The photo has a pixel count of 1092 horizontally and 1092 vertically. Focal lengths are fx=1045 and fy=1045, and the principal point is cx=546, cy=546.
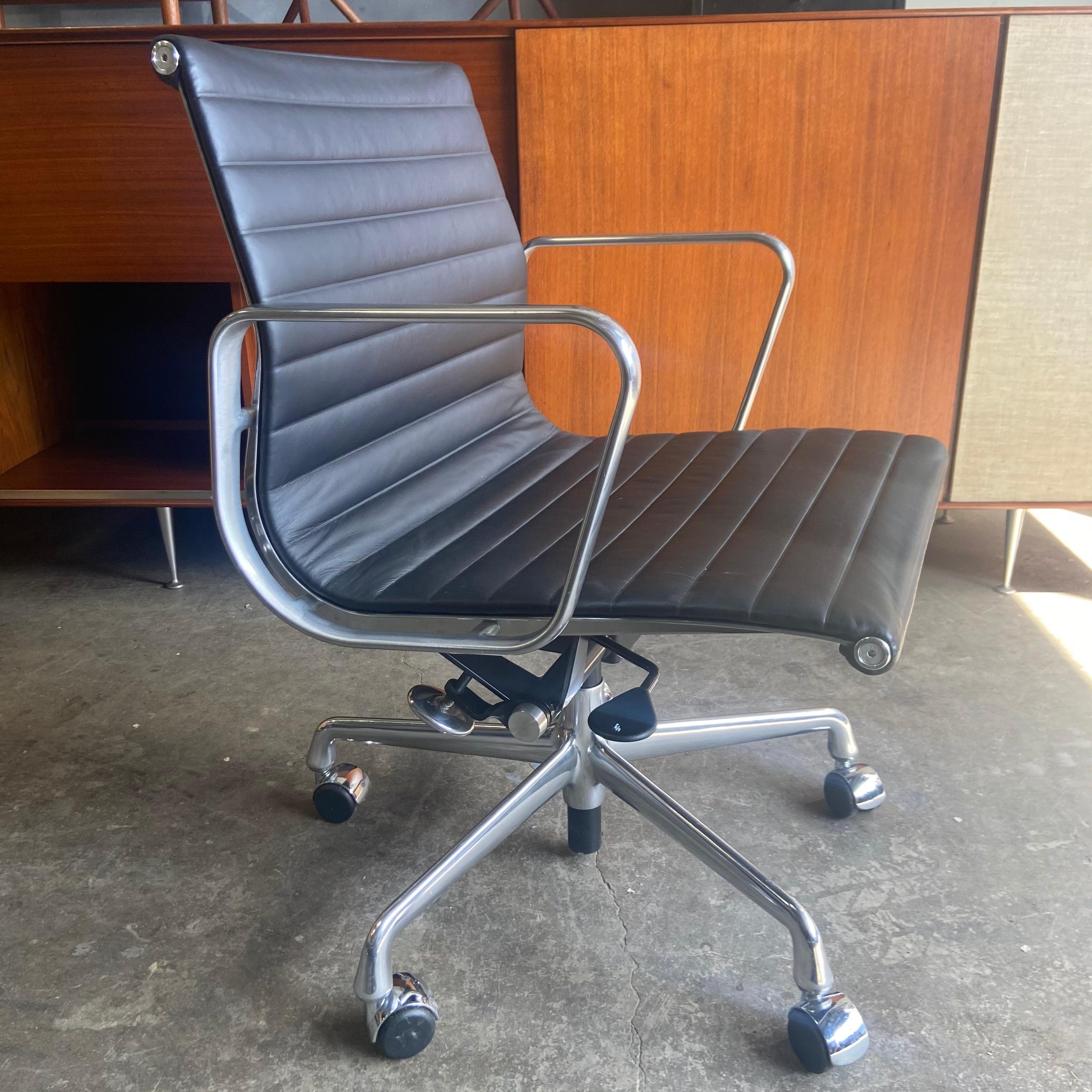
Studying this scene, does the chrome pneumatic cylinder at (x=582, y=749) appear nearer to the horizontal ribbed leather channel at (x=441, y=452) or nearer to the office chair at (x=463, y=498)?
the office chair at (x=463, y=498)

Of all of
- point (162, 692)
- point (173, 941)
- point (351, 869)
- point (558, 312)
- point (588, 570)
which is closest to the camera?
point (558, 312)

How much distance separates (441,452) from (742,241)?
1.65ft

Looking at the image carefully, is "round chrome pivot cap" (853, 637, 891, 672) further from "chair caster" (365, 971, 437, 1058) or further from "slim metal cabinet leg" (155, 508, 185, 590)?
"slim metal cabinet leg" (155, 508, 185, 590)

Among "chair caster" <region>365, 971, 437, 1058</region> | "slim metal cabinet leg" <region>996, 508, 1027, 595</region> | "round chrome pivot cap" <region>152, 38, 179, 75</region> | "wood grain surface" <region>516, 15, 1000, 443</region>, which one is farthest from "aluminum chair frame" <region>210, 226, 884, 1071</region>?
"slim metal cabinet leg" <region>996, 508, 1027, 595</region>

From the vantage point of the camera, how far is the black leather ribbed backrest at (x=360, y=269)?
889mm

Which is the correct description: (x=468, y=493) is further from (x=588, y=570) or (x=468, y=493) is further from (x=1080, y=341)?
(x=1080, y=341)

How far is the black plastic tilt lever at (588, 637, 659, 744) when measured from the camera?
97cm

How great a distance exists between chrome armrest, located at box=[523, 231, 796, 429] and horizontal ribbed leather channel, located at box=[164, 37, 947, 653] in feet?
0.28

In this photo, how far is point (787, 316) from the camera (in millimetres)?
1835

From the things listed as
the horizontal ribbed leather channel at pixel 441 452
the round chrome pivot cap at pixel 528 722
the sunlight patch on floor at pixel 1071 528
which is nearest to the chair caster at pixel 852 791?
the horizontal ribbed leather channel at pixel 441 452

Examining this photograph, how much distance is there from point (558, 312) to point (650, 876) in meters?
0.74

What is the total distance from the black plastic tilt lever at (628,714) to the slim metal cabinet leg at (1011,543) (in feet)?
3.97

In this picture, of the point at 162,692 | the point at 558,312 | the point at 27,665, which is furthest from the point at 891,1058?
the point at 27,665

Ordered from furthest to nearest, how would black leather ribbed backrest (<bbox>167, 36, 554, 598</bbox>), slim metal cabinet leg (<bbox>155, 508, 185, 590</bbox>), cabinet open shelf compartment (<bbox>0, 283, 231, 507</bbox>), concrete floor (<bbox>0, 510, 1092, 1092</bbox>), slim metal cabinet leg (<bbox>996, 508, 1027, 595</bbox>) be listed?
cabinet open shelf compartment (<bbox>0, 283, 231, 507</bbox>)
slim metal cabinet leg (<bbox>155, 508, 185, 590</bbox>)
slim metal cabinet leg (<bbox>996, 508, 1027, 595</bbox>)
concrete floor (<bbox>0, 510, 1092, 1092</bbox>)
black leather ribbed backrest (<bbox>167, 36, 554, 598</bbox>)
